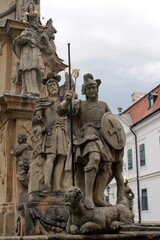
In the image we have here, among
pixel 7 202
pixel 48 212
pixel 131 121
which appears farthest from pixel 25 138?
pixel 131 121

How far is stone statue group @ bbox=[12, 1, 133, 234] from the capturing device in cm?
477

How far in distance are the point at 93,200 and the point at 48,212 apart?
1.51 m

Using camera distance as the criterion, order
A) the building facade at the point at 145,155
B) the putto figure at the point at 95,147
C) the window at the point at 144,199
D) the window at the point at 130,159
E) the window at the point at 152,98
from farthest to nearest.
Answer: the window at the point at 130,159 < the window at the point at 152,98 < the window at the point at 144,199 < the building facade at the point at 145,155 < the putto figure at the point at 95,147

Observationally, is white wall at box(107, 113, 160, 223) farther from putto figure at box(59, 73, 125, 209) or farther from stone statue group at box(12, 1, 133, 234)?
putto figure at box(59, 73, 125, 209)

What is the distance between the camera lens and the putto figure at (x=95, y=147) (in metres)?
5.34

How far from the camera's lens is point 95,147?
536cm

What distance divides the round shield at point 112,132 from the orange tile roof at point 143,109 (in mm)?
23843

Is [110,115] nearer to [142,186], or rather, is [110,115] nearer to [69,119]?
[69,119]

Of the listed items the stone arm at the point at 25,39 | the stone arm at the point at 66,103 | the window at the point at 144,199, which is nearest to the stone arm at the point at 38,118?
the stone arm at the point at 66,103

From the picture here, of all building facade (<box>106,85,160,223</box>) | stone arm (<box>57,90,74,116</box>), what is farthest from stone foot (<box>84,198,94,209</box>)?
building facade (<box>106,85,160,223</box>)

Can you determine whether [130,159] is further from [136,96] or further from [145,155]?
[136,96]

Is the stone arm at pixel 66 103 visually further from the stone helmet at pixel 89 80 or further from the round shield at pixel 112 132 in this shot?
the round shield at pixel 112 132

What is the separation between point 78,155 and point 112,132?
59 cm

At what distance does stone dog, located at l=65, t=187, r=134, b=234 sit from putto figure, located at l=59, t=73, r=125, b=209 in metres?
0.41
